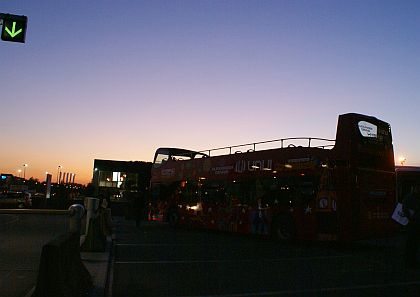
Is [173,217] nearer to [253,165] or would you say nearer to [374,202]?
[253,165]

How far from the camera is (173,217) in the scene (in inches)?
880

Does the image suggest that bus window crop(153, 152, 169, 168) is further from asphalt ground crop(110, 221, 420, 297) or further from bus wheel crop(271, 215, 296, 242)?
asphalt ground crop(110, 221, 420, 297)

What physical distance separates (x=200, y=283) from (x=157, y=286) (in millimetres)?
777

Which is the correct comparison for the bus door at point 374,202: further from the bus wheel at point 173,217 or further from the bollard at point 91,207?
the bus wheel at point 173,217

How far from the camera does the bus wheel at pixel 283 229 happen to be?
587 inches

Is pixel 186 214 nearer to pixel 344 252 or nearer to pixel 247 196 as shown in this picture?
pixel 247 196

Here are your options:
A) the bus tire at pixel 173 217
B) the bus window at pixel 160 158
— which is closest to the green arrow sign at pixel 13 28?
the bus tire at pixel 173 217

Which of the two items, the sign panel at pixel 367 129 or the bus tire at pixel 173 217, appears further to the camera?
the bus tire at pixel 173 217

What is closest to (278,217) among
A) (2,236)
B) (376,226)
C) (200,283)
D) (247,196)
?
(247,196)

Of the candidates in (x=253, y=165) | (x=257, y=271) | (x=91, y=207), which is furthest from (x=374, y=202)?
(x=91, y=207)

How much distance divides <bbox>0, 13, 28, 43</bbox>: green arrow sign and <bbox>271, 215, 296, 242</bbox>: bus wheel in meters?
9.83

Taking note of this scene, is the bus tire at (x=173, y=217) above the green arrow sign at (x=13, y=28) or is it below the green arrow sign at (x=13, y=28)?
below

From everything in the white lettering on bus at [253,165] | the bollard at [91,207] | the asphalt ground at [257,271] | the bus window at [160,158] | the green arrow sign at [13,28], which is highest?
the green arrow sign at [13,28]

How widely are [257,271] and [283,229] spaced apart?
6132mm
